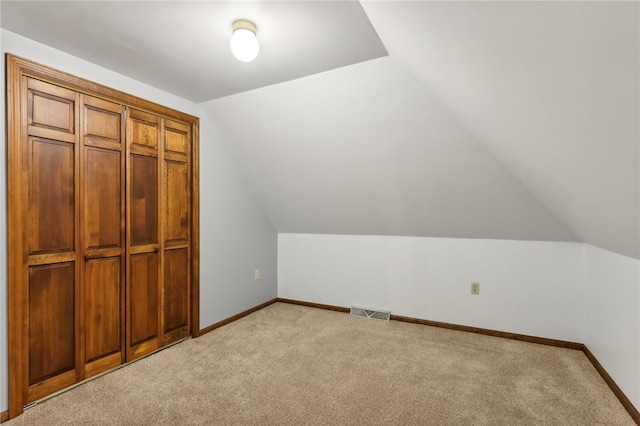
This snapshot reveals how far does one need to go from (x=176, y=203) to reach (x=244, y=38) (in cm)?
158

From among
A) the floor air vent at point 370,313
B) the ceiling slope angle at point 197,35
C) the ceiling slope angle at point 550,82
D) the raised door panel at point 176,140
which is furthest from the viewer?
the floor air vent at point 370,313

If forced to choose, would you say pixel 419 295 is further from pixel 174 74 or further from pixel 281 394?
pixel 174 74

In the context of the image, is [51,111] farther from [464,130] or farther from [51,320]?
[464,130]

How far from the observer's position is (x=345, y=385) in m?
2.13

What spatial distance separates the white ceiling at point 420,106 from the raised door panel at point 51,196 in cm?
63

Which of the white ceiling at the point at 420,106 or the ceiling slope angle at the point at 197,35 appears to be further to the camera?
the ceiling slope angle at the point at 197,35

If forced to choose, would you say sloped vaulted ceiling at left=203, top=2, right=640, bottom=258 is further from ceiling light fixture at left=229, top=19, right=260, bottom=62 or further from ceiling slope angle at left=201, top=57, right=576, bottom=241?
ceiling light fixture at left=229, top=19, right=260, bottom=62

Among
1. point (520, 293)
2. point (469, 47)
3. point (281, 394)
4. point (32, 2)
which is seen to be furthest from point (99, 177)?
point (520, 293)

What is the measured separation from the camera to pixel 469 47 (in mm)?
1167

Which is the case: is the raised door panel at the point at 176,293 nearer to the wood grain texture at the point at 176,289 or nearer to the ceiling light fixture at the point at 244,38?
the wood grain texture at the point at 176,289

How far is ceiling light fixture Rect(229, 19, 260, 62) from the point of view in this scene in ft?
5.58

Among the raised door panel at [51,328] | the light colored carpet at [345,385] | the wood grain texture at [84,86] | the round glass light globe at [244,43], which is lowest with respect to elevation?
the light colored carpet at [345,385]

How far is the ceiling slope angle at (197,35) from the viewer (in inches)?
62.6

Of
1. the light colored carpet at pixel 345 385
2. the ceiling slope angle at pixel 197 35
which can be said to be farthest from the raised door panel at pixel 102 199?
→ the light colored carpet at pixel 345 385
